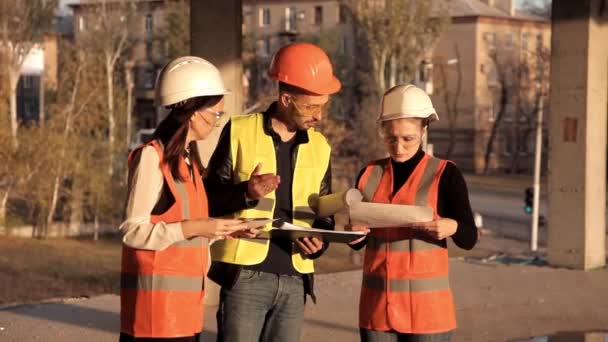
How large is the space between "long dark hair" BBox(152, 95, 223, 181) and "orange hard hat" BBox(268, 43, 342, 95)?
451 millimetres

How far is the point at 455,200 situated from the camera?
17.0 feet

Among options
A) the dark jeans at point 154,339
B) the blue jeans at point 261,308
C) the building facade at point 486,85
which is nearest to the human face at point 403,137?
the blue jeans at point 261,308

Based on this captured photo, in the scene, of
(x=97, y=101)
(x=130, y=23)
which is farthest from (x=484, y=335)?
(x=130, y=23)

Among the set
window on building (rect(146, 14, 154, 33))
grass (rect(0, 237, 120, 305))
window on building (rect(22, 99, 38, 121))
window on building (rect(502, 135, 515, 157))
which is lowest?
grass (rect(0, 237, 120, 305))

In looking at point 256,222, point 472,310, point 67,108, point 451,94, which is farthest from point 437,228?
point 451,94

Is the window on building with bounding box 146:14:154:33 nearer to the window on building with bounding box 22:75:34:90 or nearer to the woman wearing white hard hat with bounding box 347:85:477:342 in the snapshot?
the window on building with bounding box 22:75:34:90

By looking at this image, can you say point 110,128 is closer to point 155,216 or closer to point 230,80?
point 230,80

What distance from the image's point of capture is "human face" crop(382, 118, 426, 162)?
520 centimetres

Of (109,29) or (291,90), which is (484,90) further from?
(291,90)

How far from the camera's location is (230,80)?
9.60 meters

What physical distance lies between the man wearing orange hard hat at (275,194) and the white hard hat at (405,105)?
24 cm

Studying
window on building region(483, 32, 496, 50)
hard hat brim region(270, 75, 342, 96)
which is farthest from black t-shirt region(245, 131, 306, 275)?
window on building region(483, 32, 496, 50)

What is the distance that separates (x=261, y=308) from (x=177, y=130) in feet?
2.96

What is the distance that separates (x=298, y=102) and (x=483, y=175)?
7766 centimetres
